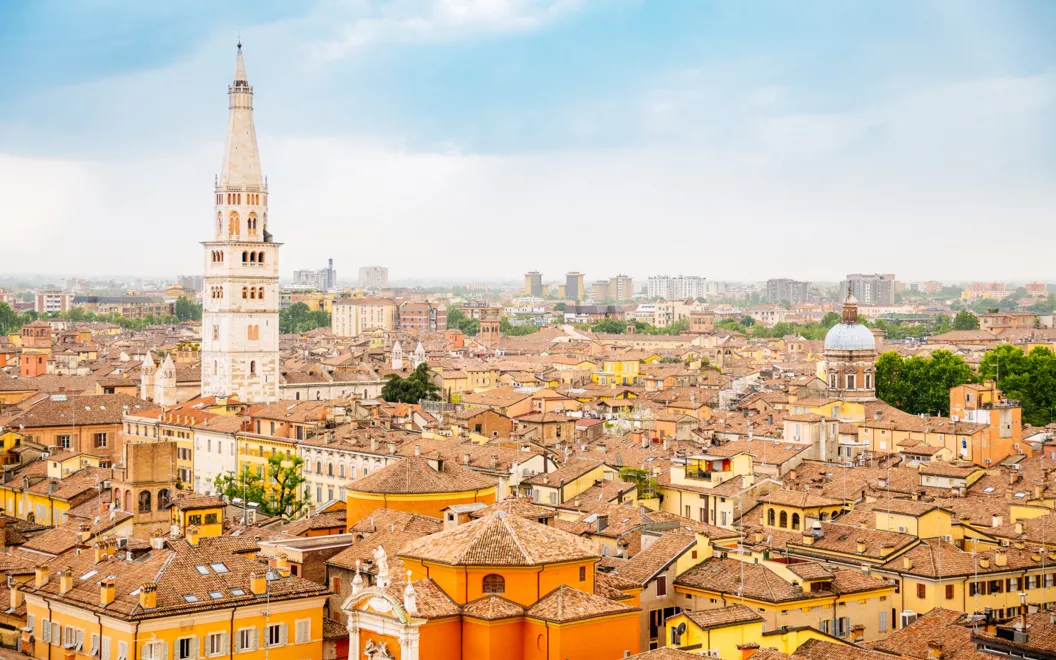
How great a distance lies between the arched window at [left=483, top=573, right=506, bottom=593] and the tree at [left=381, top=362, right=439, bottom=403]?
44398 mm

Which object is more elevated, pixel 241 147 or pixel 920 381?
pixel 241 147

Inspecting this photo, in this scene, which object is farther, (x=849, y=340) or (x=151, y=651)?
(x=849, y=340)

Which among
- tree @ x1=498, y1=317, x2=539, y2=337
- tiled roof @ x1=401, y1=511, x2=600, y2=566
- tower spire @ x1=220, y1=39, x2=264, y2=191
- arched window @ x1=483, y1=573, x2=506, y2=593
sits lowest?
tree @ x1=498, y1=317, x2=539, y2=337

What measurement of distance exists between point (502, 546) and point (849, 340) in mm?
45865

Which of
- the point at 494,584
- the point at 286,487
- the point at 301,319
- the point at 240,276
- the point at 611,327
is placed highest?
the point at 240,276

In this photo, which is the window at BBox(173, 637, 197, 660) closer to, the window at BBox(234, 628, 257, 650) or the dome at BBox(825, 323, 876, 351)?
the window at BBox(234, 628, 257, 650)

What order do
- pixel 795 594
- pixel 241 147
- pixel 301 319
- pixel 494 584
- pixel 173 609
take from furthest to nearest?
pixel 301 319 → pixel 241 147 → pixel 795 594 → pixel 173 609 → pixel 494 584

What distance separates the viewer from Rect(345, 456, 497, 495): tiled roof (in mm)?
33031

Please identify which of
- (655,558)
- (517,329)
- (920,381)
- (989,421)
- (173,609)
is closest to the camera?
(173,609)

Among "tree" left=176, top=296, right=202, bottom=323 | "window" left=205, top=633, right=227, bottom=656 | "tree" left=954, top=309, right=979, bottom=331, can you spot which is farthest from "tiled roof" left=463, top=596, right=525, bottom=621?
"tree" left=176, top=296, right=202, bottom=323

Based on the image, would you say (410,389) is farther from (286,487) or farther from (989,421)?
(989,421)

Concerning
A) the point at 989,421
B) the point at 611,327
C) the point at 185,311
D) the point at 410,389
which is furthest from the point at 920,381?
the point at 185,311

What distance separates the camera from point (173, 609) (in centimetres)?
Result: 2367

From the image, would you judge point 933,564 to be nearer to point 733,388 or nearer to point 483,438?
point 483,438
